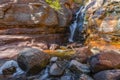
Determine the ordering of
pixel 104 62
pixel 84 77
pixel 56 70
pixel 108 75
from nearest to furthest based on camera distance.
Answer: pixel 108 75
pixel 84 77
pixel 104 62
pixel 56 70

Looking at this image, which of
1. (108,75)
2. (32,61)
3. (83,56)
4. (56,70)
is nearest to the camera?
(108,75)

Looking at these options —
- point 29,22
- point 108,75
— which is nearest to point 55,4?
point 29,22

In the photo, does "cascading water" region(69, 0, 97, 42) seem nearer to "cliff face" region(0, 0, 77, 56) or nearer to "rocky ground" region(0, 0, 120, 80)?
"rocky ground" region(0, 0, 120, 80)

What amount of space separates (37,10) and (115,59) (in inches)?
347

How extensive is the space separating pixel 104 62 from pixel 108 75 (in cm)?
88

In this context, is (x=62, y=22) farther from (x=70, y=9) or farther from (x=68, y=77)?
(x=68, y=77)

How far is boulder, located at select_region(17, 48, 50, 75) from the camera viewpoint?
30.8ft

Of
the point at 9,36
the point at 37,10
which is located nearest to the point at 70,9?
the point at 37,10

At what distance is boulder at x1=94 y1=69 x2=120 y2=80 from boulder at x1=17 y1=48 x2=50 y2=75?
244 cm

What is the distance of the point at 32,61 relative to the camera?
9.38m

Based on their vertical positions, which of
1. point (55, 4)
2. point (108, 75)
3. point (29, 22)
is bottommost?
point (108, 75)

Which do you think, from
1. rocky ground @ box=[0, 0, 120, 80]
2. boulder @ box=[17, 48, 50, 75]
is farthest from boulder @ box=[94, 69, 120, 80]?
rocky ground @ box=[0, 0, 120, 80]

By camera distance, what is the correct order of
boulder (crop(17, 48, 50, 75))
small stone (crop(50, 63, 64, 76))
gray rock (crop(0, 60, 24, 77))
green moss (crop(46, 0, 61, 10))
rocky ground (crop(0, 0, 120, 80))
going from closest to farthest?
small stone (crop(50, 63, 64, 76))
boulder (crop(17, 48, 50, 75))
gray rock (crop(0, 60, 24, 77))
rocky ground (crop(0, 0, 120, 80))
green moss (crop(46, 0, 61, 10))

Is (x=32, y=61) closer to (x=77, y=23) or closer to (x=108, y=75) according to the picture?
(x=108, y=75)
